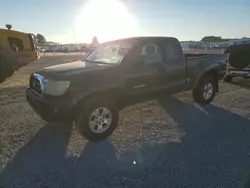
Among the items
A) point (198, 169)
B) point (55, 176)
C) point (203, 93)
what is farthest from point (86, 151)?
point (203, 93)

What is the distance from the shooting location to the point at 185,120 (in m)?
5.49

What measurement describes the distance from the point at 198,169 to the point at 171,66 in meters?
2.77

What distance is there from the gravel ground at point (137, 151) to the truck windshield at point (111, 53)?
4.72 ft

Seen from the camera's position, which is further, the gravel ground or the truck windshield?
the truck windshield

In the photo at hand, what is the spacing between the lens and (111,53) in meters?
5.36

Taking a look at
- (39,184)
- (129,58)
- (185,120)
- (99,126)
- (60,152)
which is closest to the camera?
(39,184)

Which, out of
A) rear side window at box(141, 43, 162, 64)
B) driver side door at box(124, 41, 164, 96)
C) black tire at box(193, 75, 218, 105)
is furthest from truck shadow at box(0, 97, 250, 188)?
black tire at box(193, 75, 218, 105)

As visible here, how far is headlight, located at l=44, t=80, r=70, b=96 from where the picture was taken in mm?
4062

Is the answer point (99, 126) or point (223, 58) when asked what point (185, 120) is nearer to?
point (99, 126)

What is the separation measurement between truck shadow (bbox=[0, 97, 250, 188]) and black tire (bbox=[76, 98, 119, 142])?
0.16 metres

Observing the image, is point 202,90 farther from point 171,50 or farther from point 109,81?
point 109,81

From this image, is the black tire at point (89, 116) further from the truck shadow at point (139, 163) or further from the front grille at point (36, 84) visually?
the front grille at point (36, 84)

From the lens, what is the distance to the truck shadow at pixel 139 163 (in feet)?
10.4

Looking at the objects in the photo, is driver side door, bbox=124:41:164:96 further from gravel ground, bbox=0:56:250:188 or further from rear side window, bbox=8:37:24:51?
rear side window, bbox=8:37:24:51
